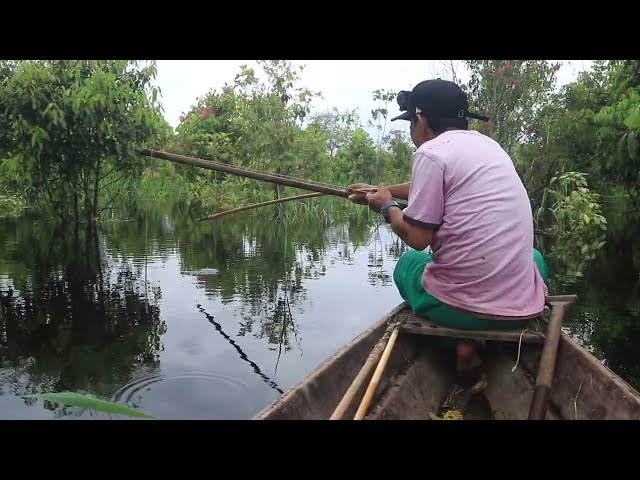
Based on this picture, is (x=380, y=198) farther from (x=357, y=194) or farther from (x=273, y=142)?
(x=273, y=142)

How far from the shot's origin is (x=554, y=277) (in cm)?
598

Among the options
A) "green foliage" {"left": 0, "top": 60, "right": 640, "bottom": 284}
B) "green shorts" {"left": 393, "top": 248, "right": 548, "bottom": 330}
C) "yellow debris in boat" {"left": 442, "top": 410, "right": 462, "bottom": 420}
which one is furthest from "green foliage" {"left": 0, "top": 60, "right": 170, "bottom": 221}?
"yellow debris in boat" {"left": 442, "top": 410, "right": 462, "bottom": 420}

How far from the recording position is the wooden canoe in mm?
2020

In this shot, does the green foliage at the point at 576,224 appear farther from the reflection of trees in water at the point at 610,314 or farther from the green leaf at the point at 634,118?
the green leaf at the point at 634,118

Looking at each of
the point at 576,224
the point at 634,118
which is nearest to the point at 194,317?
the point at 634,118

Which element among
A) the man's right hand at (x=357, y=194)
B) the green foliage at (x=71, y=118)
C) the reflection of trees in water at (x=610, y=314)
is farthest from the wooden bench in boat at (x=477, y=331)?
the green foliage at (x=71, y=118)

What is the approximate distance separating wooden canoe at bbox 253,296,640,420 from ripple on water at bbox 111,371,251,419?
81cm

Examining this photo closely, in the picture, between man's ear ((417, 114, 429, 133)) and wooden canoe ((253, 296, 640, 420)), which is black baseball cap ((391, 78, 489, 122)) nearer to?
man's ear ((417, 114, 429, 133))

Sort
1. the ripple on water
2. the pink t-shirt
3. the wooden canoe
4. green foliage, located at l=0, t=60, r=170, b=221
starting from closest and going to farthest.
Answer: the wooden canoe, the pink t-shirt, the ripple on water, green foliage, located at l=0, t=60, r=170, b=221

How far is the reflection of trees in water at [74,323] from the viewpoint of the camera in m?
3.24

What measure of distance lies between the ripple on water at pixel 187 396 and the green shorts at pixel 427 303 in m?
1.00

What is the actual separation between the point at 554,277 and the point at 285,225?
228 inches

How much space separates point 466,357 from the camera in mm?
2473

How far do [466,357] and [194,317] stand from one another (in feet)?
8.04
